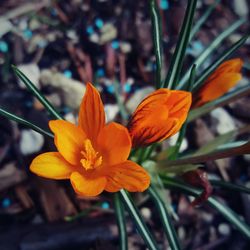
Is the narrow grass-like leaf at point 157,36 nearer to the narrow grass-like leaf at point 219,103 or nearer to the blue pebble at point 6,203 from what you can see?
the narrow grass-like leaf at point 219,103

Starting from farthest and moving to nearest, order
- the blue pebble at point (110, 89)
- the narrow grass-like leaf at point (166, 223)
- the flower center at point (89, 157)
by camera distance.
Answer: the blue pebble at point (110, 89)
the narrow grass-like leaf at point (166, 223)
the flower center at point (89, 157)

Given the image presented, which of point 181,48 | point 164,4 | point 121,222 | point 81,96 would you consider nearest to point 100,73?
point 81,96

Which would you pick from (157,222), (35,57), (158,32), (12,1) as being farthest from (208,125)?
(12,1)

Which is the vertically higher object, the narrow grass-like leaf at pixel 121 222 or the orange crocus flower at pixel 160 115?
the orange crocus flower at pixel 160 115

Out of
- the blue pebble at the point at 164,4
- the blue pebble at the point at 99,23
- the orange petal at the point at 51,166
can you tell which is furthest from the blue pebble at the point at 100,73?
the orange petal at the point at 51,166

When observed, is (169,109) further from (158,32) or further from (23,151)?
(23,151)
